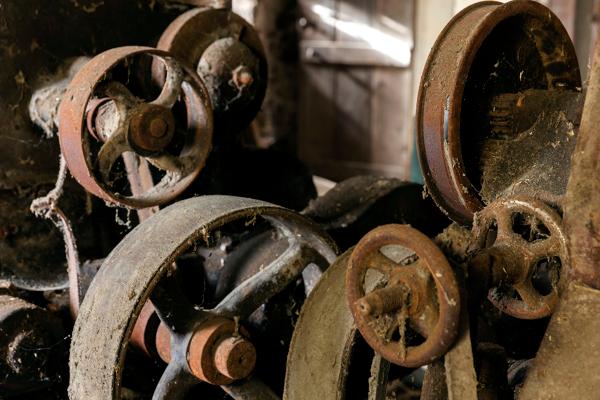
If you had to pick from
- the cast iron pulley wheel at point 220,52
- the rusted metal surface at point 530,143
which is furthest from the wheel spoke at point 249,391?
the cast iron pulley wheel at point 220,52

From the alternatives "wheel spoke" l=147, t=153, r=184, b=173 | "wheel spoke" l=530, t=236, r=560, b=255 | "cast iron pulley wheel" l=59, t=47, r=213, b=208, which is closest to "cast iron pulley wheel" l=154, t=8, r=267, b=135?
"cast iron pulley wheel" l=59, t=47, r=213, b=208

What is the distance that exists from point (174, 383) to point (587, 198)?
0.90 meters

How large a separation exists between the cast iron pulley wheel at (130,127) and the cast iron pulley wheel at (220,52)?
0.48ft

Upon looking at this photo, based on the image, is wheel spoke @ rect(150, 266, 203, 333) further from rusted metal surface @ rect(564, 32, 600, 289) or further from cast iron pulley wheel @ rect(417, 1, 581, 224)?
rusted metal surface @ rect(564, 32, 600, 289)

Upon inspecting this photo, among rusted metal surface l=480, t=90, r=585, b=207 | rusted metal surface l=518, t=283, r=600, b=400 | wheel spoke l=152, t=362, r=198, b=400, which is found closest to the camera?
rusted metal surface l=518, t=283, r=600, b=400

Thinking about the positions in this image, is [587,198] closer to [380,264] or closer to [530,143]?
[380,264]

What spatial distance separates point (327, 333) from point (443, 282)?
36cm

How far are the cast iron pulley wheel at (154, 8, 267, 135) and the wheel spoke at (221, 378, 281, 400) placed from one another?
850 millimetres

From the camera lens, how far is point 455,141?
54.7 inches

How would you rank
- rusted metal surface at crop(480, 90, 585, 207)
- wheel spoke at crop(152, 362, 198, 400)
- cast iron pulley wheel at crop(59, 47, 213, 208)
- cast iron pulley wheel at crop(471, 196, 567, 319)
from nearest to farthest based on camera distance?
cast iron pulley wheel at crop(471, 196, 567, 319)
rusted metal surface at crop(480, 90, 585, 207)
wheel spoke at crop(152, 362, 198, 400)
cast iron pulley wheel at crop(59, 47, 213, 208)

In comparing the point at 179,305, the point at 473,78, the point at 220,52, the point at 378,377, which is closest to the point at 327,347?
the point at 378,377

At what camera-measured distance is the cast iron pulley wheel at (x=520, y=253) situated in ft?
3.61

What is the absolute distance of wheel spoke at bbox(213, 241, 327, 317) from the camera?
1.55 m

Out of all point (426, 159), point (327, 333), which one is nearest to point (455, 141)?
point (426, 159)
